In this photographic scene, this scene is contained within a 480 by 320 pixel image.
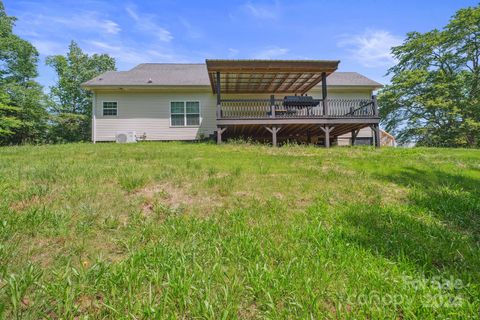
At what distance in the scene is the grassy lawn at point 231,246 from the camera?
1804mm

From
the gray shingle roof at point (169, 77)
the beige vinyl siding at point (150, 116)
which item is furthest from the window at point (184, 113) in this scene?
the gray shingle roof at point (169, 77)

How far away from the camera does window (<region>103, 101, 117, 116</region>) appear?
13.9 metres

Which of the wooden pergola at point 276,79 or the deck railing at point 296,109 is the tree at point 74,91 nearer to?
the deck railing at point 296,109

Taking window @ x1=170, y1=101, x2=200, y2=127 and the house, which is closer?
the house

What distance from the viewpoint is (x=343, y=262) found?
2348mm

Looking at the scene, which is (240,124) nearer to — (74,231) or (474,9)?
(74,231)

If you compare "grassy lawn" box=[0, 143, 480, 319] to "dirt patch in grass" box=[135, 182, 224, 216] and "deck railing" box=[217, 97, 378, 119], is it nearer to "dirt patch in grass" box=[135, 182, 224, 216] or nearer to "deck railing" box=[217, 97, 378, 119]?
"dirt patch in grass" box=[135, 182, 224, 216]

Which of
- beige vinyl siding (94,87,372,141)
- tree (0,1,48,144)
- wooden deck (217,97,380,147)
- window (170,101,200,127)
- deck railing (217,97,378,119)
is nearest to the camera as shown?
wooden deck (217,97,380,147)

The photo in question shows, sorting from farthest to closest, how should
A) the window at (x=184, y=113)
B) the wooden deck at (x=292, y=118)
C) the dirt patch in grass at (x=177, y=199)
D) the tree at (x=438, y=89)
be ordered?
the tree at (x=438, y=89) → the window at (x=184, y=113) → the wooden deck at (x=292, y=118) → the dirt patch in grass at (x=177, y=199)

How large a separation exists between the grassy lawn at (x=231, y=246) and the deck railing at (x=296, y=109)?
23.0ft

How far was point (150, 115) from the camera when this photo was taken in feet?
46.5

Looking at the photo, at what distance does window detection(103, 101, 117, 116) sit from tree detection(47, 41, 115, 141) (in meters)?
12.4

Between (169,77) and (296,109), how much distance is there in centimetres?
784

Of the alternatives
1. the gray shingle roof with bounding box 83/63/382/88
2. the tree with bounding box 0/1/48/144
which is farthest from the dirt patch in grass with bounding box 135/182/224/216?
the tree with bounding box 0/1/48/144
